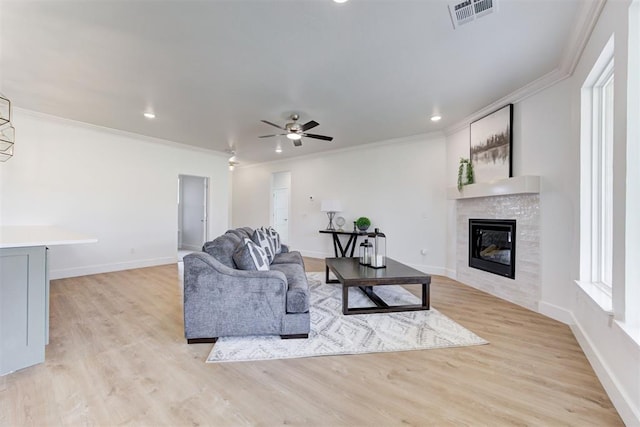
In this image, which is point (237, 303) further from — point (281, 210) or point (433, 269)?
point (281, 210)

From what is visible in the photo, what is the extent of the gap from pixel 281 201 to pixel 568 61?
21.5 ft

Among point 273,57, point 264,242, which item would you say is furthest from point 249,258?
point 273,57

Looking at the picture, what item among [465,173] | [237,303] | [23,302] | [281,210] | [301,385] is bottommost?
[301,385]

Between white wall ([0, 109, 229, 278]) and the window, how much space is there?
6.48 metres

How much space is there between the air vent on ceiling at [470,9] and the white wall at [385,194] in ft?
10.7

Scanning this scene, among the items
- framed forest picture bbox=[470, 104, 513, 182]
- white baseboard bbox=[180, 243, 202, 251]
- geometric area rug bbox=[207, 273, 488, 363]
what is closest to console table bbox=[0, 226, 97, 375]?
geometric area rug bbox=[207, 273, 488, 363]

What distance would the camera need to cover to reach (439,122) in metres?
4.65

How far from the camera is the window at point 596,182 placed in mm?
2383

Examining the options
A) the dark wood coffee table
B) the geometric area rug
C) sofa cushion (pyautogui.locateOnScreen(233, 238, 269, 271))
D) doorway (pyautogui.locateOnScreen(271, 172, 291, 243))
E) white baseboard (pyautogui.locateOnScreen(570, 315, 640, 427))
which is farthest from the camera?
doorway (pyautogui.locateOnScreen(271, 172, 291, 243))

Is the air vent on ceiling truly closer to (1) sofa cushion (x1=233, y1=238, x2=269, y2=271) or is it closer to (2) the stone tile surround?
(2) the stone tile surround

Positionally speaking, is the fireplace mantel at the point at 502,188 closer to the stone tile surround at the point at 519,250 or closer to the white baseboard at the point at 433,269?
the stone tile surround at the point at 519,250

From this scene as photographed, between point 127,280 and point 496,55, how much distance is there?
5678 mm

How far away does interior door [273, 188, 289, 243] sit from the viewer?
26.7 ft

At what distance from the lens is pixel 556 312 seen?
311 centimetres
